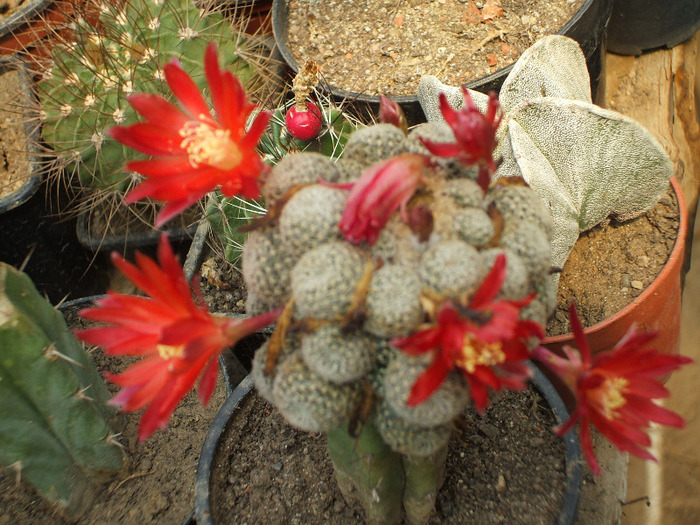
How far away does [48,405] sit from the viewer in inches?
38.8

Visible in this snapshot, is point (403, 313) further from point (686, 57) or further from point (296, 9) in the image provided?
point (686, 57)

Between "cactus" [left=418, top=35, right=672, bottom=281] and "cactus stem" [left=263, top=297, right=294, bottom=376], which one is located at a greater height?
"cactus stem" [left=263, top=297, right=294, bottom=376]

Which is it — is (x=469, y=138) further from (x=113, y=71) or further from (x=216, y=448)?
(x=113, y=71)

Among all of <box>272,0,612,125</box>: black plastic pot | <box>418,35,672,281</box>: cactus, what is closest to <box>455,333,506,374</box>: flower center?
<box>418,35,672,281</box>: cactus

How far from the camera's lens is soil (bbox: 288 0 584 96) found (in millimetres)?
1737

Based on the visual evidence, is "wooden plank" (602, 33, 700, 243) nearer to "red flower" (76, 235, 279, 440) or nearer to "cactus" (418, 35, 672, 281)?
"cactus" (418, 35, 672, 281)

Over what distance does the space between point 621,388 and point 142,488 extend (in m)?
0.92

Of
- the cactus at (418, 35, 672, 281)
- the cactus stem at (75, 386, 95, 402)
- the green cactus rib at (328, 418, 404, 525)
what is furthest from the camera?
the cactus at (418, 35, 672, 281)

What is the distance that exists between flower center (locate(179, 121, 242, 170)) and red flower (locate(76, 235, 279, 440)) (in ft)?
0.40

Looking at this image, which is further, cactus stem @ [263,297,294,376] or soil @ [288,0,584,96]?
soil @ [288,0,584,96]

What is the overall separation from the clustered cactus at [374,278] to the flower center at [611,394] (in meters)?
0.10

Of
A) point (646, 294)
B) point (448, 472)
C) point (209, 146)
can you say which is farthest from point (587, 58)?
point (209, 146)

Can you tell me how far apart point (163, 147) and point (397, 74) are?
117cm

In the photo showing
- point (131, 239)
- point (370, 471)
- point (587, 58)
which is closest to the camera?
point (370, 471)
